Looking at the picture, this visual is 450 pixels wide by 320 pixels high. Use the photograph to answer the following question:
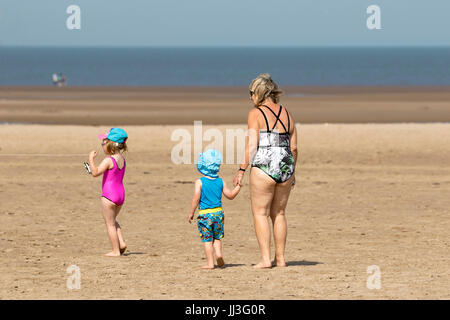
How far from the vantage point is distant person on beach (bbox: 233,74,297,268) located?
8242 millimetres

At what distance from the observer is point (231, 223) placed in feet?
39.1

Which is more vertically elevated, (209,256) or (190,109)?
(190,109)

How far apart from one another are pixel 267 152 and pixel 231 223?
379 centimetres

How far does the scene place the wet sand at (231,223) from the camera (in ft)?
25.5

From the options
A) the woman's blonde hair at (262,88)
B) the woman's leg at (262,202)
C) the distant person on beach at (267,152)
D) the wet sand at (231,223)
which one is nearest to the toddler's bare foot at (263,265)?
the woman's leg at (262,202)

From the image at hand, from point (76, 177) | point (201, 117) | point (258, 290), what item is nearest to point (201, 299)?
point (258, 290)

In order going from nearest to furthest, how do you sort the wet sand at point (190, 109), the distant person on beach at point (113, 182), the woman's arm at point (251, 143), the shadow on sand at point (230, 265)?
the woman's arm at point (251, 143)
the shadow on sand at point (230, 265)
the distant person on beach at point (113, 182)
the wet sand at point (190, 109)

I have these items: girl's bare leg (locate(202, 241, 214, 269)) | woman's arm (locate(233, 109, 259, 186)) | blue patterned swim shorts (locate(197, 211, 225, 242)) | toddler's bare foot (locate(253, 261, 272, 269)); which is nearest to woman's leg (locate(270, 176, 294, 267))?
toddler's bare foot (locate(253, 261, 272, 269))

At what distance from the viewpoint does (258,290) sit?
24.6 ft

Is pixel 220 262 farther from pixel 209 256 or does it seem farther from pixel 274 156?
pixel 274 156
